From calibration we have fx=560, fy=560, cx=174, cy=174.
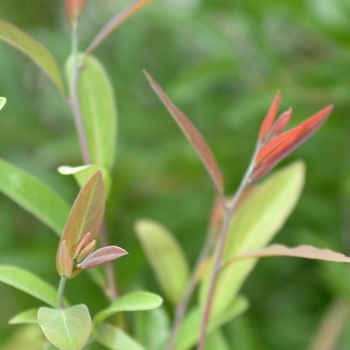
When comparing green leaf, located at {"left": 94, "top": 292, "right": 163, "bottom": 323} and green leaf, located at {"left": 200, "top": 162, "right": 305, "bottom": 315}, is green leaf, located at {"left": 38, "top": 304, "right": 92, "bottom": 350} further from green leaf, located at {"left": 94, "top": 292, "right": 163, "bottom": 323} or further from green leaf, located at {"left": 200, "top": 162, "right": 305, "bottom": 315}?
green leaf, located at {"left": 200, "top": 162, "right": 305, "bottom": 315}

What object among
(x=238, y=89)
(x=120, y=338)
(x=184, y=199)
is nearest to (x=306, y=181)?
(x=184, y=199)

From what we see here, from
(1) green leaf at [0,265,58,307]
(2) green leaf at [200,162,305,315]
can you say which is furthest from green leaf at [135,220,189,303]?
(1) green leaf at [0,265,58,307]

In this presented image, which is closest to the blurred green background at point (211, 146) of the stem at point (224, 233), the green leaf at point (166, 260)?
the green leaf at point (166, 260)

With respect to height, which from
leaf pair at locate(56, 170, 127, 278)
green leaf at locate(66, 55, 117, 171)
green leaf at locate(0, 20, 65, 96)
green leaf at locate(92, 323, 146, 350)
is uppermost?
green leaf at locate(0, 20, 65, 96)

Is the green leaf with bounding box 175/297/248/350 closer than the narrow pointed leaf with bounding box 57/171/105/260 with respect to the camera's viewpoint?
No

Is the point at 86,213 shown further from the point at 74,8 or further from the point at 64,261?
the point at 74,8

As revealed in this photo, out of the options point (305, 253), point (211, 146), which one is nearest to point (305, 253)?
point (305, 253)

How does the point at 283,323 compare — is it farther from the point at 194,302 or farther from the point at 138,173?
the point at 138,173

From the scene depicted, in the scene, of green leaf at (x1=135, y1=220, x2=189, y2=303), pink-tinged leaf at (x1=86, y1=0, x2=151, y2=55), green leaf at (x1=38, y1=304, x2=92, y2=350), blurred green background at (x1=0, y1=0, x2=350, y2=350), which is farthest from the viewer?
blurred green background at (x1=0, y1=0, x2=350, y2=350)
